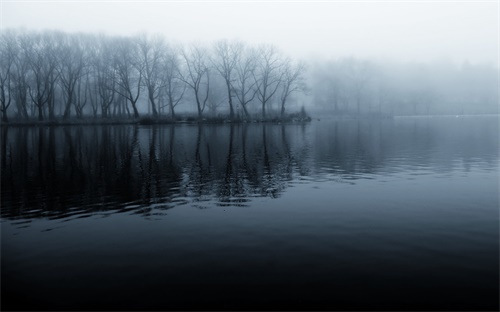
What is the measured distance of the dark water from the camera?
322 inches

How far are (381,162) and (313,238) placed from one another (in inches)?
662

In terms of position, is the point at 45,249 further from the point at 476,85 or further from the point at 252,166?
the point at 476,85

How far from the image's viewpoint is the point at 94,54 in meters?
86.2

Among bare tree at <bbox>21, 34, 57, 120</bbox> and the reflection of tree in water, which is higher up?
bare tree at <bbox>21, 34, 57, 120</bbox>

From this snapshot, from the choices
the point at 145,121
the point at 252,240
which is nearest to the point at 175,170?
the point at 252,240

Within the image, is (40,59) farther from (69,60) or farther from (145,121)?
(145,121)

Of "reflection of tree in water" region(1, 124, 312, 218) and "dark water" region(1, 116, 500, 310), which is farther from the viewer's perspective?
"reflection of tree in water" region(1, 124, 312, 218)

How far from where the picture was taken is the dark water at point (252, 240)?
8.17 m

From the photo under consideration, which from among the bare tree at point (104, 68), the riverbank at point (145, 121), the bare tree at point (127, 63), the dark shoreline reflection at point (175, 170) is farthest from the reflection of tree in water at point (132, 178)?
the bare tree at point (104, 68)

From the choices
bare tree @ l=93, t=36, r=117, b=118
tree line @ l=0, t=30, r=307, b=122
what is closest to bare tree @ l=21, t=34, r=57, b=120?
tree line @ l=0, t=30, r=307, b=122

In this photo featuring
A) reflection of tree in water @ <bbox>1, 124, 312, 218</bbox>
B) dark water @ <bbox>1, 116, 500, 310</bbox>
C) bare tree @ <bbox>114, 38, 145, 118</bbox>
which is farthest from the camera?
bare tree @ <bbox>114, 38, 145, 118</bbox>

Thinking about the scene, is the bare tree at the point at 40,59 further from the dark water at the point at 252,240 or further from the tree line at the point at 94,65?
the dark water at the point at 252,240

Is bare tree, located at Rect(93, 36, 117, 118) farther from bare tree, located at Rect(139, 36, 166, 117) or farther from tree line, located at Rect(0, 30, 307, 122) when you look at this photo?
bare tree, located at Rect(139, 36, 166, 117)

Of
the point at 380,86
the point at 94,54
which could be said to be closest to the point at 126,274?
the point at 94,54
